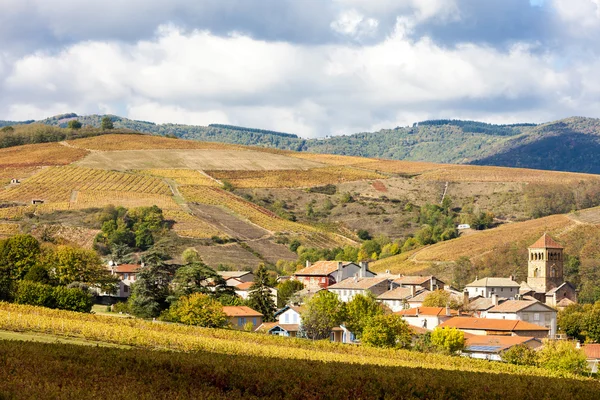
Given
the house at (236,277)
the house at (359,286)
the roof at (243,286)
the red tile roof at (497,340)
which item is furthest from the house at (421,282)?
the red tile roof at (497,340)

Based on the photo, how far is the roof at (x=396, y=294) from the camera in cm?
11081

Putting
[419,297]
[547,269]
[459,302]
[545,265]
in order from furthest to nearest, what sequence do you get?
[545,265] → [547,269] → [419,297] → [459,302]

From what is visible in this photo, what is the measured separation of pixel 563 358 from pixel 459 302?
37.2 m

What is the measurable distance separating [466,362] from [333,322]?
26068 millimetres

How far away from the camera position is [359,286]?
115375 mm

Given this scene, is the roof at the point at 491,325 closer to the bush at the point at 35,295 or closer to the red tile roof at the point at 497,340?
the red tile roof at the point at 497,340

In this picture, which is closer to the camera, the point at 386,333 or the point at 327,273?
the point at 386,333

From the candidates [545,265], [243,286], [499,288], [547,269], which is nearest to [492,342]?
[499,288]

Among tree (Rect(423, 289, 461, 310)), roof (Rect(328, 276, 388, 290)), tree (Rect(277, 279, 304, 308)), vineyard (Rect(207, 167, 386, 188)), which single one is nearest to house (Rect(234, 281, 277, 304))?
tree (Rect(277, 279, 304, 308))

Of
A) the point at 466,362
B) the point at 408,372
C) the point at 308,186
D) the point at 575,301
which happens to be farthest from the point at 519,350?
the point at 308,186

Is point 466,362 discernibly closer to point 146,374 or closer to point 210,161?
point 146,374

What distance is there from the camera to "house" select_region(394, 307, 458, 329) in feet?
313

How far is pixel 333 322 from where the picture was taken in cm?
8875

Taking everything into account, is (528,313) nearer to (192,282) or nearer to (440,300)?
(440,300)
